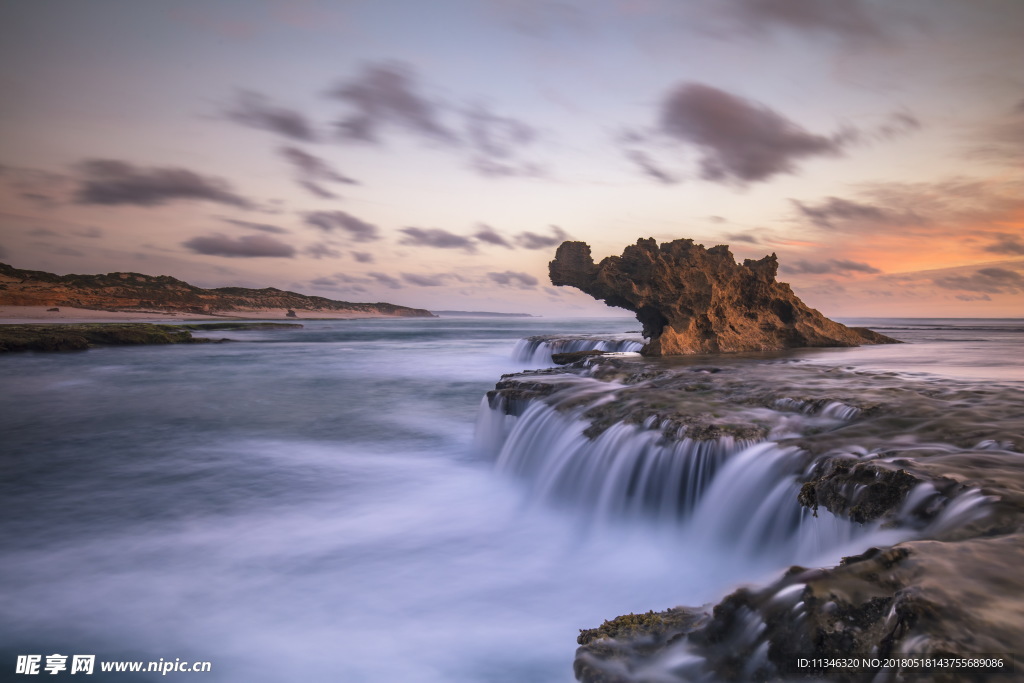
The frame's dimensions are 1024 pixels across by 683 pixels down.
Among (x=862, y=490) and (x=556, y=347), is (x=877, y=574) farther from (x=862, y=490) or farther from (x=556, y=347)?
(x=556, y=347)

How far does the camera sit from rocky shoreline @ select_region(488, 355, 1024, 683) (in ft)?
6.19

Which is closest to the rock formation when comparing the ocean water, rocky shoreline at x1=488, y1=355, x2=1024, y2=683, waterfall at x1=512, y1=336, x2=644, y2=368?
waterfall at x1=512, y1=336, x2=644, y2=368

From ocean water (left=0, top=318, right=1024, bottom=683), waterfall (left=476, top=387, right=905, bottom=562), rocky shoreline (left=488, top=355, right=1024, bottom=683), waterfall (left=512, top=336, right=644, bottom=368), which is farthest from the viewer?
waterfall (left=512, top=336, right=644, bottom=368)

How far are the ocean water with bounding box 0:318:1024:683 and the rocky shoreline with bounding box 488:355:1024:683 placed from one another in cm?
39

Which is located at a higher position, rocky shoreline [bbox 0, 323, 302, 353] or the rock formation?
the rock formation

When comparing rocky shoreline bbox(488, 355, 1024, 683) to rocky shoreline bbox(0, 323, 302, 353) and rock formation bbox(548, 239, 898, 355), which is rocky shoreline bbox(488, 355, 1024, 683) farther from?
rocky shoreline bbox(0, 323, 302, 353)

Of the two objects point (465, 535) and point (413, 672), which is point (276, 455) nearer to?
point (465, 535)

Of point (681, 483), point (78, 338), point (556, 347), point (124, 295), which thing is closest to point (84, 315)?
point (124, 295)

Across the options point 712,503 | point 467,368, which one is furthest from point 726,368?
point 467,368

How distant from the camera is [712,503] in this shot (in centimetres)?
534

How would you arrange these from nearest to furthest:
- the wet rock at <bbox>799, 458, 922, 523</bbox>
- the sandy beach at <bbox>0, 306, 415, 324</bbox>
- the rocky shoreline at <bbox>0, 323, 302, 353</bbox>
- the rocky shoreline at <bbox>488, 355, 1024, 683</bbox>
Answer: the rocky shoreline at <bbox>488, 355, 1024, 683</bbox>
the wet rock at <bbox>799, 458, 922, 523</bbox>
the rocky shoreline at <bbox>0, 323, 302, 353</bbox>
the sandy beach at <bbox>0, 306, 415, 324</bbox>

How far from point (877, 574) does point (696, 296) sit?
16224 millimetres

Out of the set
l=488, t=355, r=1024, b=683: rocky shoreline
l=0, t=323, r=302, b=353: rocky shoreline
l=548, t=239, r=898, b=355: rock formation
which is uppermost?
l=548, t=239, r=898, b=355: rock formation

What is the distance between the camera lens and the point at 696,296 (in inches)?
690
